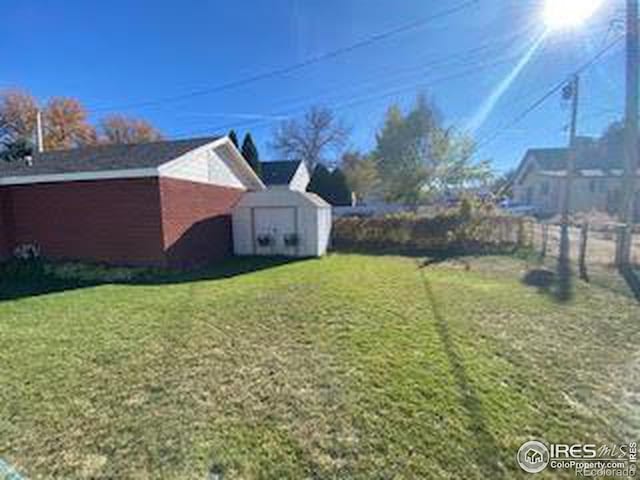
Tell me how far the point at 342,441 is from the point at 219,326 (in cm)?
343

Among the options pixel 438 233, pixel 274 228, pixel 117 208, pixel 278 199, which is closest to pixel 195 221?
pixel 117 208

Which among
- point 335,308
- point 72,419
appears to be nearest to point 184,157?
point 335,308

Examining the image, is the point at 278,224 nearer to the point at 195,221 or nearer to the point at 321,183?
the point at 195,221

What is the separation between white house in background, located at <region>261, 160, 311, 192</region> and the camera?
30922 millimetres

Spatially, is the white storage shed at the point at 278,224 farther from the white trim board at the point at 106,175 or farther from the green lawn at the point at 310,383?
the green lawn at the point at 310,383

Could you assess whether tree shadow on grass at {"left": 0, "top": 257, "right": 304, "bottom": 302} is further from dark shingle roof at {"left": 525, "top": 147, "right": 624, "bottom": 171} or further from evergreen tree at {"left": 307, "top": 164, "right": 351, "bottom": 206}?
dark shingle roof at {"left": 525, "top": 147, "right": 624, "bottom": 171}

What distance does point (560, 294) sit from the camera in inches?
313

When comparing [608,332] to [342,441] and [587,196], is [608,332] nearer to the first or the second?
[342,441]

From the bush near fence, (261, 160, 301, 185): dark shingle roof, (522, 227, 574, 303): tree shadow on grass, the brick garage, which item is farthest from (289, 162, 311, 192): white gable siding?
(522, 227, 574, 303): tree shadow on grass

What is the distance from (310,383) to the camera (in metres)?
4.04

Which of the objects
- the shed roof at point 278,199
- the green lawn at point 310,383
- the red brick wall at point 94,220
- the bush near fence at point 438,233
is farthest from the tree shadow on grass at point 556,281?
the red brick wall at point 94,220

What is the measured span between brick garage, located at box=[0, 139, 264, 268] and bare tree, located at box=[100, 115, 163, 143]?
31.5 meters

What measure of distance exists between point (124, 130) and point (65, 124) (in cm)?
581

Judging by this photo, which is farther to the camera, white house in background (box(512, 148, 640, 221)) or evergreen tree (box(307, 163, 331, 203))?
evergreen tree (box(307, 163, 331, 203))
